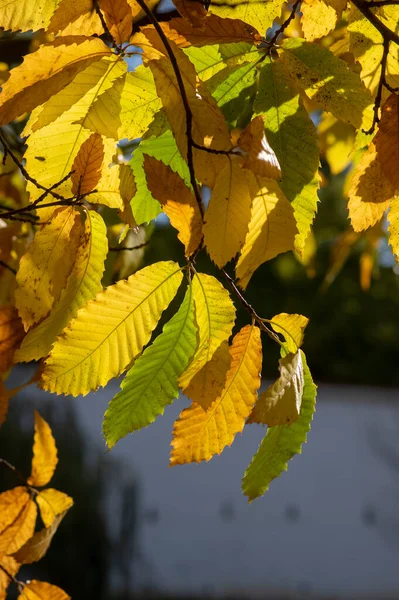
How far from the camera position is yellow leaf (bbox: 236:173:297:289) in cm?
53

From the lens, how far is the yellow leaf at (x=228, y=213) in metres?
0.51

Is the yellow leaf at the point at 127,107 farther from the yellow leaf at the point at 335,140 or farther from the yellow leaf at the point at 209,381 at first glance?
the yellow leaf at the point at 335,140

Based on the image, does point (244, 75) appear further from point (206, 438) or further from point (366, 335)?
point (366, 335)

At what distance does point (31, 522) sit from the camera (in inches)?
34.3

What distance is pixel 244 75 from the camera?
60cm

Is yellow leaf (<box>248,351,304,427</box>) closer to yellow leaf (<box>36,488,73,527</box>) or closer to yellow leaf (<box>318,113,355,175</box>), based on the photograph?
yellow leaf (<box>36,488,73,527</box>)

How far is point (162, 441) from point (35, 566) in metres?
2.49

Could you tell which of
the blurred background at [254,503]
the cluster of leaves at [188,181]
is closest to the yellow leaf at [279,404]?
the cluster of leaves at [188,181]

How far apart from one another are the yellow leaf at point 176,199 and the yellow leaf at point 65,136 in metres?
0.07

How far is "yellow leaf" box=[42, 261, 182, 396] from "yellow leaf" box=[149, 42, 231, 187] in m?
0.11

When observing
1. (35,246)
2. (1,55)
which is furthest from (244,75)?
(1,55)

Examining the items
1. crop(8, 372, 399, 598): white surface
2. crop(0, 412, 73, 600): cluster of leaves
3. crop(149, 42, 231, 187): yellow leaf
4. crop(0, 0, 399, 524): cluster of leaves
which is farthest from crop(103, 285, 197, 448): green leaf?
crop(8, 372, 399, 598): white surface

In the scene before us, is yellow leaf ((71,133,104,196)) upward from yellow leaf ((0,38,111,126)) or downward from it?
downward

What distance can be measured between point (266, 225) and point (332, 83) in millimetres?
137
